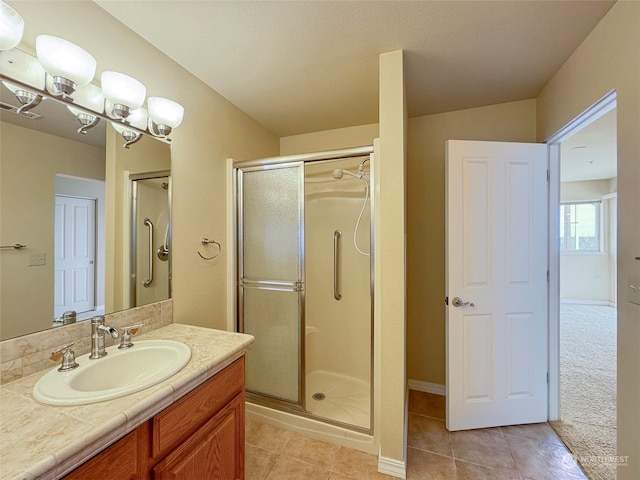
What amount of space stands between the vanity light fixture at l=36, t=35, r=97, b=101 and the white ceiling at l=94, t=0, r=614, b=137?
0.40 metres

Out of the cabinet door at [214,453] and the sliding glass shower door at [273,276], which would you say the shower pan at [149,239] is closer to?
the sliding glass shower door at [273,276]

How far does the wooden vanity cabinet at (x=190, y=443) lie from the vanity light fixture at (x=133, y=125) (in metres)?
1.27

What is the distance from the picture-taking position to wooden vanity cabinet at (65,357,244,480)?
762mm

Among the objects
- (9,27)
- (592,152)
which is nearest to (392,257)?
(9,27)

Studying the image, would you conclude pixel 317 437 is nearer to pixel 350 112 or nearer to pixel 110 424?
pixel 110 424

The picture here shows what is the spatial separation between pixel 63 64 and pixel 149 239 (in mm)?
839

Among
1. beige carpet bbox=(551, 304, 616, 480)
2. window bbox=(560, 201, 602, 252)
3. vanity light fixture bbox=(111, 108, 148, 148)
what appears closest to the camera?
vanity light fixture bbox=(111, 108, 148, 148)

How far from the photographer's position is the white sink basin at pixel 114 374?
2.72 feet

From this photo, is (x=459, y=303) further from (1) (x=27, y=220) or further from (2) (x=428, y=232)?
(1) (x=27, y=220)

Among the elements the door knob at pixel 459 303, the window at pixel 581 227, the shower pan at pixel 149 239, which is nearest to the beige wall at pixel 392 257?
the door knob at pixel 459 303

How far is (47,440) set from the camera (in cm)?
65

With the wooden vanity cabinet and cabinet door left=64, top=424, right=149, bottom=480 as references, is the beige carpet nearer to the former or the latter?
the wooden vanity cabinet

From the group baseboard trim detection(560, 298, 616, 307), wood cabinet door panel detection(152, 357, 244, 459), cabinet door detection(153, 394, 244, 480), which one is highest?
wood cabinet door panel detection(152, 357, 244, 459)

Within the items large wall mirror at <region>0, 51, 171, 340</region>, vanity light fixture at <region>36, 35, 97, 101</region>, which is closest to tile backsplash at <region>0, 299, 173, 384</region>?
large wall mirror at <region>0, 51, 171, 340</region>
